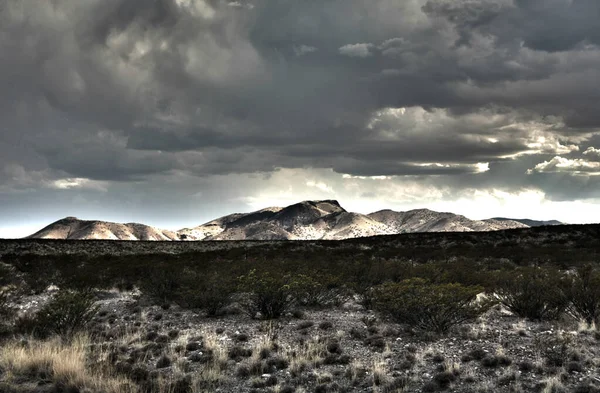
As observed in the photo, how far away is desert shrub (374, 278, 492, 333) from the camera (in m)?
11.5

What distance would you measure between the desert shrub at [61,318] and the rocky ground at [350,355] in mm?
777

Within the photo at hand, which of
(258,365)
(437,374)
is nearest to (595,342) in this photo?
(437,374)

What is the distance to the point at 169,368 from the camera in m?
9.24

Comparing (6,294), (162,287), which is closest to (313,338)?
(162,287)

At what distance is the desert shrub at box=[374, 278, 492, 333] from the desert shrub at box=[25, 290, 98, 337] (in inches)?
395

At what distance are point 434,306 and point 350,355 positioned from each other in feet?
11.0

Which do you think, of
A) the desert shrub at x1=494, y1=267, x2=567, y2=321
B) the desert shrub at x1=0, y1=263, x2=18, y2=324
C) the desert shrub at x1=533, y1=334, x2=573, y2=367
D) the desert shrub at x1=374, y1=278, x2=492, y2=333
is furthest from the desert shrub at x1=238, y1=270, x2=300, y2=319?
the desert shrub at x1=0, y1=263, x2=18, y2=324

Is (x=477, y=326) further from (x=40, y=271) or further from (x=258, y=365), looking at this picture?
(x=40, y=271)

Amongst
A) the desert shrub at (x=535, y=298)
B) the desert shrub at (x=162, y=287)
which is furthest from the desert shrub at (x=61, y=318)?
the desert shrub at (x=535, y=298)

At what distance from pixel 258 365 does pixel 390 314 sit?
546cm

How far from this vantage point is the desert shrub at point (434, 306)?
11508 mm

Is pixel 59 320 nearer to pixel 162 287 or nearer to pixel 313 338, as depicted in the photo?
pixel 162 287

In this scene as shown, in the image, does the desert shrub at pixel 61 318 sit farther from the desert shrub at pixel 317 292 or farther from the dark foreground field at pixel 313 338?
the desert shrub at pixel 317 292

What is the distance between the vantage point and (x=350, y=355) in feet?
32.2
